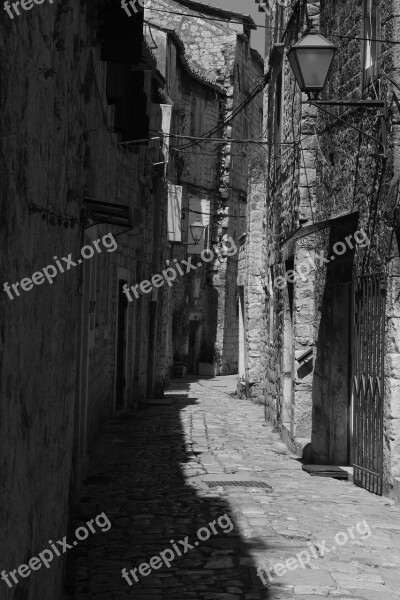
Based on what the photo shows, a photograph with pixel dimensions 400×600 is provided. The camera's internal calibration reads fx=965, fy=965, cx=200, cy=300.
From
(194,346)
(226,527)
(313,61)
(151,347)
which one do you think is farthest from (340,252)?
(194,346)

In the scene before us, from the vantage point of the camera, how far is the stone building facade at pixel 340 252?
831cm

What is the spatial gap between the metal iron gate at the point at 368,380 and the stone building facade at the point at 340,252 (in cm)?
1

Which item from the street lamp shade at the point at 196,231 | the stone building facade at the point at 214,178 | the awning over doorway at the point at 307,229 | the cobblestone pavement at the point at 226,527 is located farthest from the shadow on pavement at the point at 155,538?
the stone building facade at the point at 214,178

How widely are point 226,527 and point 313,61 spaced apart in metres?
4.18

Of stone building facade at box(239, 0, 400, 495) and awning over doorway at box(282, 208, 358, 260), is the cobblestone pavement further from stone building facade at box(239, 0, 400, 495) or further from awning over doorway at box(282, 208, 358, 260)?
awning over doorway at box(282, 208, 358, 260)

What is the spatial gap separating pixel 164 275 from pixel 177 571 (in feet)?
52.4

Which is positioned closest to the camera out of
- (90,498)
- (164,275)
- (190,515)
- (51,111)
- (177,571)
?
(51,111)

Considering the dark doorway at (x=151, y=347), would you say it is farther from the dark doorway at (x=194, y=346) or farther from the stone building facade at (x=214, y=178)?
the dark doorway at (x=194, y=346)

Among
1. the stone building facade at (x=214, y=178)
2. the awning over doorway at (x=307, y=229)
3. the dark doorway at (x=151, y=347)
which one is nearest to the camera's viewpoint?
the awning over doorway at (x=307, y=229)

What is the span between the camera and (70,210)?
504cm

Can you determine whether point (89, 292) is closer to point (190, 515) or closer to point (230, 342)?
point (190, 515)

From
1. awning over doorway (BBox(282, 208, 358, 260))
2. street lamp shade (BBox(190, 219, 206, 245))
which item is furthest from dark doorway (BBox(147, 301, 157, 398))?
street lamp shade (BBox(190, 219, 206, 245))

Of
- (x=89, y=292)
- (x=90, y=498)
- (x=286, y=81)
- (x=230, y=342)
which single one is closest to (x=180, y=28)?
(x=230, y=342)

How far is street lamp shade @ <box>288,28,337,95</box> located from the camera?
28.2 ft
